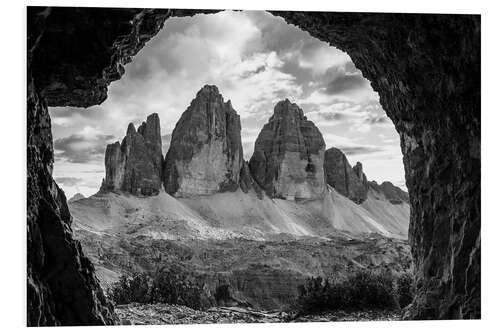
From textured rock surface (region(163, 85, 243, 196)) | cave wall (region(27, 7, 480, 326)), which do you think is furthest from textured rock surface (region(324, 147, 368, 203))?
cave wall (region(27, 7, 480, 326))

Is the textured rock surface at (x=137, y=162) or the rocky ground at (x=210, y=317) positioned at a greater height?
the textured rock surface at (x=137, y=162)

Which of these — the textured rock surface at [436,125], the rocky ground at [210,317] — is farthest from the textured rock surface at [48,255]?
the textured rock surface at [436,125]

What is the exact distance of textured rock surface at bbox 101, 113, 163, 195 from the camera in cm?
7756

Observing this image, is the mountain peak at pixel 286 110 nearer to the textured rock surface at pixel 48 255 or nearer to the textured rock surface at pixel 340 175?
the textured rock surface at pixel 340 175

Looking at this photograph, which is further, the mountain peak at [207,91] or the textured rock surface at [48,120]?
the mountain peak at [207,91]

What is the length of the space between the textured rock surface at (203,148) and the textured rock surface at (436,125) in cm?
7487

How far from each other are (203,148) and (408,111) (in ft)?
248

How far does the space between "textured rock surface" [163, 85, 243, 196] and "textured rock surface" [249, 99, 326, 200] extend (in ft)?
17.4

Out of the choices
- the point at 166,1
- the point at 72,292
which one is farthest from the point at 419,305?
the point at 166,1

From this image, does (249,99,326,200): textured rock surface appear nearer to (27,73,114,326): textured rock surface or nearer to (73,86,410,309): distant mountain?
(73,86,410,309): distant mountain

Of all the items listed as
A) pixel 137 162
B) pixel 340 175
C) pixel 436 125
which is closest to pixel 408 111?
pixel 436 125

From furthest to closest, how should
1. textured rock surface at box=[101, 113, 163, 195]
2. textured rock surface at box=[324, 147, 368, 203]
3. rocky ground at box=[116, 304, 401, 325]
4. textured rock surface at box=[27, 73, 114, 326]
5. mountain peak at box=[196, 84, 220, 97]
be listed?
1. textured rock surface at box=[324, 147, 368, 203]
2. mountain peak at box=[196, 84, 220, 97]
3. textured rock surface at box=[101, 113, 163, 195]
4. rocky ground at box=[116, 304, 401, 325]
5. textured rock surface at box=[27, 73, 114, 326]

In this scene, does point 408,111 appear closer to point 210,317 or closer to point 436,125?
point 436,125

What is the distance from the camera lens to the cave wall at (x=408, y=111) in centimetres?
599
